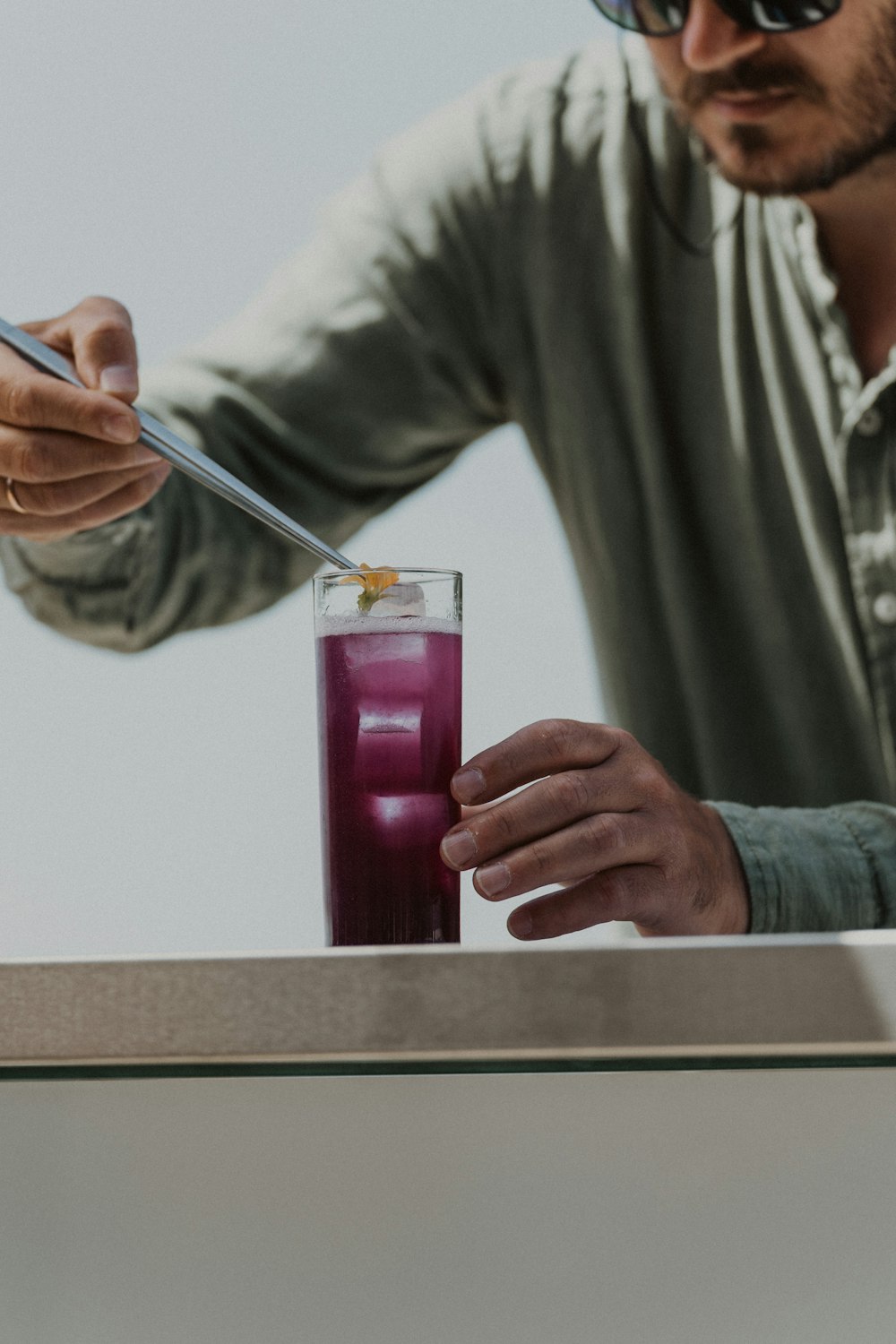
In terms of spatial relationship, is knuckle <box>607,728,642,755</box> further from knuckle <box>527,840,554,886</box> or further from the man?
the man

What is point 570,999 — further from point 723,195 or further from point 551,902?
point 723,195

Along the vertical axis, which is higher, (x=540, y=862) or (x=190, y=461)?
(x=190, y=461)

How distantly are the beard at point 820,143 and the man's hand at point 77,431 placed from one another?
1049mm

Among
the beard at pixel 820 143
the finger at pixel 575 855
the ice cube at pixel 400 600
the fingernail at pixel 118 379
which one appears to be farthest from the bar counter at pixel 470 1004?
the beard at pixel 820 143

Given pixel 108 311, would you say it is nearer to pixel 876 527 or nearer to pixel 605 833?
pixel 605 833

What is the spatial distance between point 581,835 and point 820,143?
1342mm

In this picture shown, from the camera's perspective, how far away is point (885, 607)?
144 centimetres

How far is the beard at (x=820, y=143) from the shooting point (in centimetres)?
158

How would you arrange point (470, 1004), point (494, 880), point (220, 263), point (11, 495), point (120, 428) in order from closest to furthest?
point (470, 1004), point (494, 880), point (120, 428), point (11, 495), point (220, 263)

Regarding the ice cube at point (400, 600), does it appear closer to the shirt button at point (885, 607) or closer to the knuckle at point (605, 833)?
the knuckle at point (605, 833)

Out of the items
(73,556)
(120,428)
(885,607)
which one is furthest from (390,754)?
(885,607)

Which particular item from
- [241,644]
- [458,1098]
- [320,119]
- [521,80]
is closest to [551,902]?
[458,1098]

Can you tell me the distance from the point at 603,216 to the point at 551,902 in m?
1.40

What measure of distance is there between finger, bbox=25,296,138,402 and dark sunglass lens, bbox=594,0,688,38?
1.06 metres
